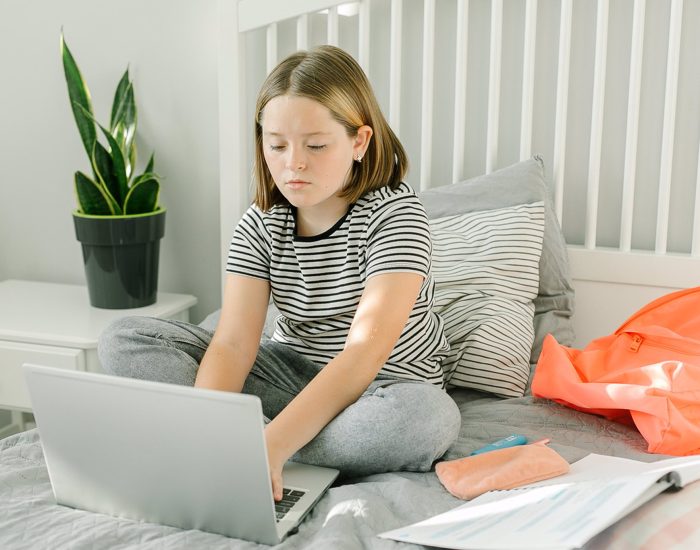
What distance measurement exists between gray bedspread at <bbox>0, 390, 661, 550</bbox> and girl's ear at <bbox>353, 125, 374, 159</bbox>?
1.43 feet

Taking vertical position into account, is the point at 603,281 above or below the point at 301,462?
above

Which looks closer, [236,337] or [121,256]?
[236,337]

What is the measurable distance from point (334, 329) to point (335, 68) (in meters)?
0.39

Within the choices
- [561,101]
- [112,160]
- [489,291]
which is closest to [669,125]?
[561,101]

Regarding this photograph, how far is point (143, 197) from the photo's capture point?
6.56 feet

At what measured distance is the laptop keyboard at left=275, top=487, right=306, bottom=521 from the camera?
103 cm

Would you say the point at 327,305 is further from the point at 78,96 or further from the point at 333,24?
the point at 78,96

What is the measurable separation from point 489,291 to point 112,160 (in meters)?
0.89

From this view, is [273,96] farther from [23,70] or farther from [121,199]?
[23,70]

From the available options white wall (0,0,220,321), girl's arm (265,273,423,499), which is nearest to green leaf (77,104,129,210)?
white wall (0,0,220,321)

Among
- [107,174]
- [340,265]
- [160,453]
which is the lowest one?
[160,453]

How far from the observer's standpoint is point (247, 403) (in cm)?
88

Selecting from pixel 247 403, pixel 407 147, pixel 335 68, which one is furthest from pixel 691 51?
pixel 247 403

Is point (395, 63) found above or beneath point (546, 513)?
above
